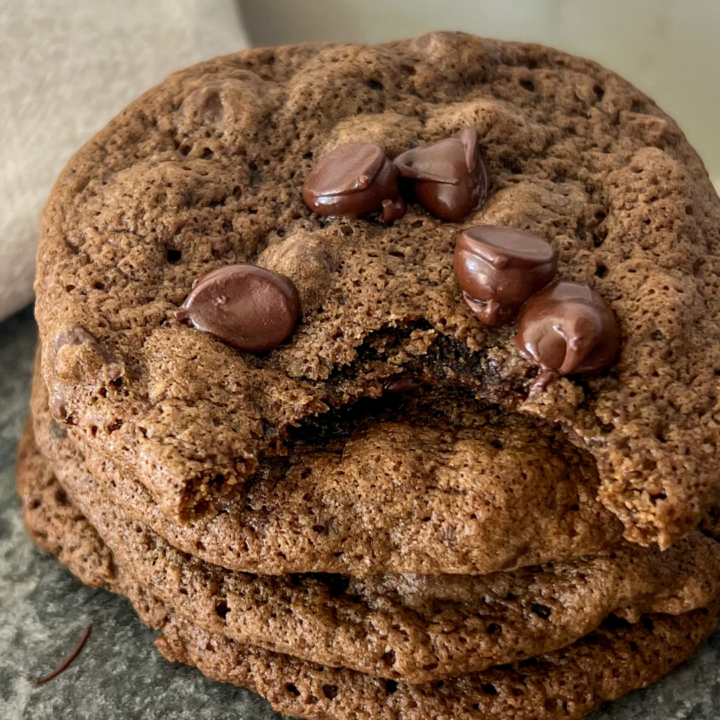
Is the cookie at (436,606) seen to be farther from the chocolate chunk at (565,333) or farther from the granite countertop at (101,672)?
the chocolate chunk at (565,333)

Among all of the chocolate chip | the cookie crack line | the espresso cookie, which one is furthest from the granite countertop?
the chocolate chip

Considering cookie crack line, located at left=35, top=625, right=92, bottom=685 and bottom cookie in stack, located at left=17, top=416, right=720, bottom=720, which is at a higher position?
bottom cookie in stack, located at left=17, top=416, right=720, bottom=720

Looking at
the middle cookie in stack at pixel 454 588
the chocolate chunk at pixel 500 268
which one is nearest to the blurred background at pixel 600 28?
the chocolate chunk at pixel 500 268

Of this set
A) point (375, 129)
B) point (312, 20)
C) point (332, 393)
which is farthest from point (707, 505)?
point (312, 20)

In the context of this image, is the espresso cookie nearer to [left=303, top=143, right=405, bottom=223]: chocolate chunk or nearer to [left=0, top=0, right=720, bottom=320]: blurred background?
[left=303, top=143, right=405, bottom=223]: chocolate chunk

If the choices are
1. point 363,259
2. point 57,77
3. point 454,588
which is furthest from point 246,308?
point 57,77

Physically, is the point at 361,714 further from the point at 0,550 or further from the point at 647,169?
the point at 647,169
